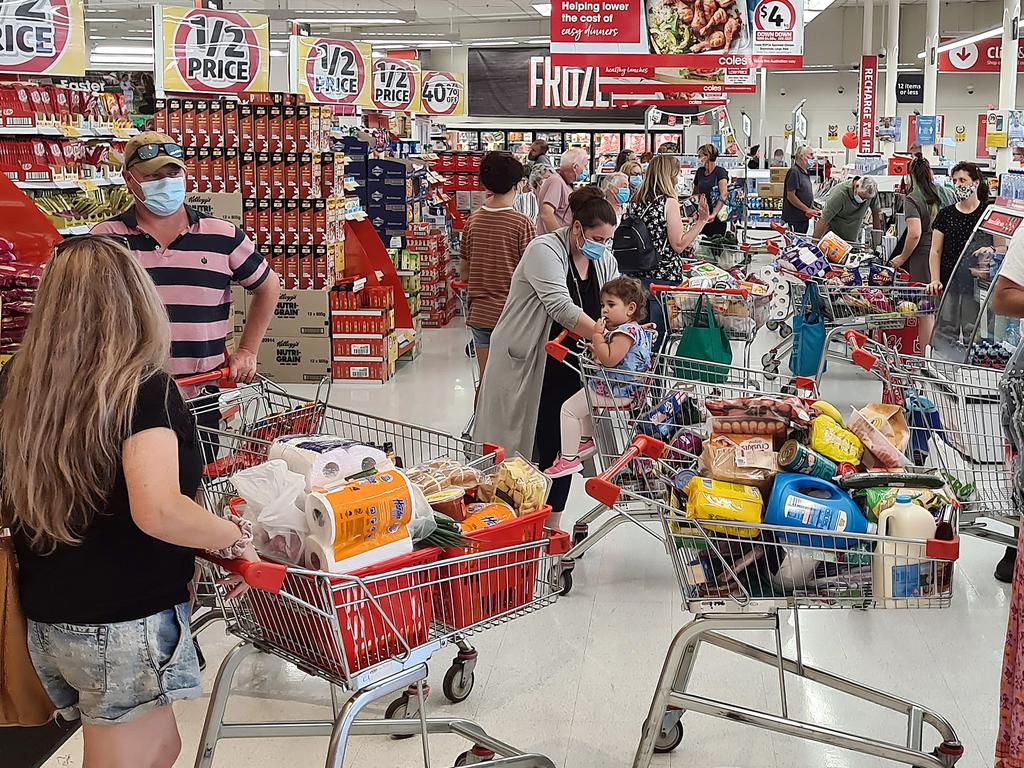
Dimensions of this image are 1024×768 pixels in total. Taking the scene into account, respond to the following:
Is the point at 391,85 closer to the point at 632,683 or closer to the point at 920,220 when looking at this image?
the point at 920,220

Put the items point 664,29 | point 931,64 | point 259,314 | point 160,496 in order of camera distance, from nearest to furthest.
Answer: point 160,496 < point 259,314 < point 664,29 < point 931,64

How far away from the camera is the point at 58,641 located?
2.35 meters

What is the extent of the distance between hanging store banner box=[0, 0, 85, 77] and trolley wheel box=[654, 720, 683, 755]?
17.1 ft

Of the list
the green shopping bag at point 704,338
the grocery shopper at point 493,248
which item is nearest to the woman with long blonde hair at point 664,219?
the grocery shopper at point 493,248

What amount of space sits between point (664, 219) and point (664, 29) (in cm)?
241

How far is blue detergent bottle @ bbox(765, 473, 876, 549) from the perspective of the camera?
2.78 m

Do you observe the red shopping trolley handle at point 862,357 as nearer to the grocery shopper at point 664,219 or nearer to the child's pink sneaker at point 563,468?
the child's pink sneaker at point 563,468

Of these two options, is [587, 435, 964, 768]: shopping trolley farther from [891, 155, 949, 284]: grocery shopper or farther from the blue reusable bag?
[891, 155, 949, 284]: grocery shopper

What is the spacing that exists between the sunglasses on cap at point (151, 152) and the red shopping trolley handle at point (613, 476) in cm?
191

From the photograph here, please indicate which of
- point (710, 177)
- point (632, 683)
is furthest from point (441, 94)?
point (632, 683)

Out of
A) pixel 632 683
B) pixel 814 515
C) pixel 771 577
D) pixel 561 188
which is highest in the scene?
pixel 561 188

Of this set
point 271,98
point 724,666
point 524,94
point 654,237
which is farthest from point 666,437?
point 524,94

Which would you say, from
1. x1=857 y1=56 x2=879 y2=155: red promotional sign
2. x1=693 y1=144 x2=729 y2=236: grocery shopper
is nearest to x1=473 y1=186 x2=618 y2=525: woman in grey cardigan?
x1=693 y1=144 x2=729 y2=236: grocery shopper

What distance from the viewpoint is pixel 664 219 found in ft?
27.0
